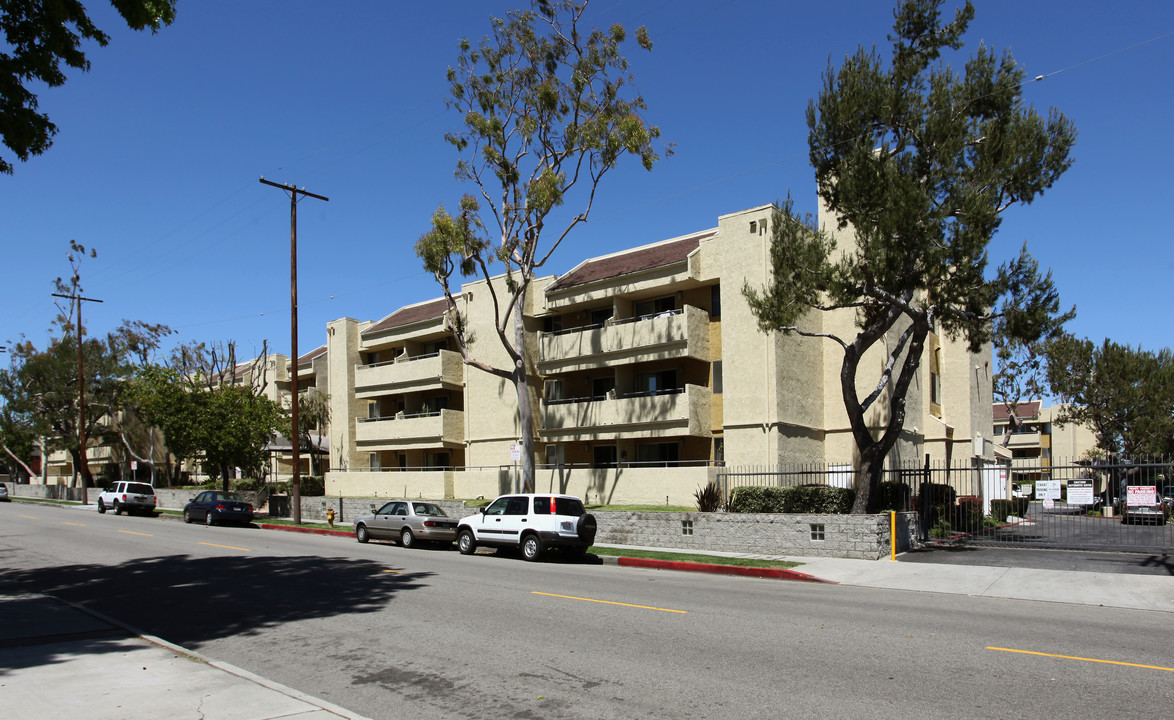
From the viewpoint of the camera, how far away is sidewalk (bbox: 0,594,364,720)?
695 centimetres

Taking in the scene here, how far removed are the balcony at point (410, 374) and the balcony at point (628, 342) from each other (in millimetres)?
5702

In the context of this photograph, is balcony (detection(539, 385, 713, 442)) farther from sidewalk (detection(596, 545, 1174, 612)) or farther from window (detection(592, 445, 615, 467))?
sidewalk (detection(596, 545, 1174, 612))

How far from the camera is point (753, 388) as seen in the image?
27500mm

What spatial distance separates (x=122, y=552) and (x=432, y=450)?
63.5 ft

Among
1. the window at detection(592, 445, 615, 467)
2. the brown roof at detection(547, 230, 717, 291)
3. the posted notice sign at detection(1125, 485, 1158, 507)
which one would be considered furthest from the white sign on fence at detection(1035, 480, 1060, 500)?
the window at detection(592, 445, 615, 467)

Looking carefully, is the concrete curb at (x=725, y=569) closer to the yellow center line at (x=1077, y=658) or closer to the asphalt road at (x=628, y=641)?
the asphalt road at (x=628, y=641)

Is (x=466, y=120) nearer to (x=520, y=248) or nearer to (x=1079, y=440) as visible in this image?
Answer: (x=520, y=248)

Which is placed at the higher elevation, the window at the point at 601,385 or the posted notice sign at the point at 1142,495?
the window at the point at 601,385

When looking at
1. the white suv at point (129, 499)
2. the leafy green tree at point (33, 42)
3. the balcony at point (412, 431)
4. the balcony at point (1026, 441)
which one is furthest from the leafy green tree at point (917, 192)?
the balcony at point (1026, 441)

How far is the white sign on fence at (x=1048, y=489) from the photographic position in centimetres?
1945

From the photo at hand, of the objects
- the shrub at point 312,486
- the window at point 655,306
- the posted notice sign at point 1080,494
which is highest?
the window at point 655,306

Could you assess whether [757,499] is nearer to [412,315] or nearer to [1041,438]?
[412,315]

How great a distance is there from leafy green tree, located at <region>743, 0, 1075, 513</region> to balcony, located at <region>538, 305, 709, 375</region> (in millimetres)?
7165

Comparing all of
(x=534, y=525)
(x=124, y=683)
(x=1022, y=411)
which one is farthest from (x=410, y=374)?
(x=1022, y=411)
